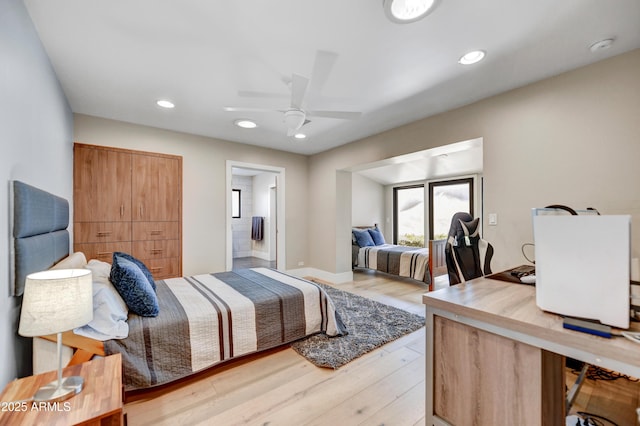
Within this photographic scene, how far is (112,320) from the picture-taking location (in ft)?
5.68

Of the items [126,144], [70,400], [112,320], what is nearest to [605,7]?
[70,400]

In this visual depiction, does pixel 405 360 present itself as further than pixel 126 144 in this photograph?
No

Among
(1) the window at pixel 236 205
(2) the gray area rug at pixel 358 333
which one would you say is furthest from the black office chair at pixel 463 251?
(1) the window at pixel 236 205

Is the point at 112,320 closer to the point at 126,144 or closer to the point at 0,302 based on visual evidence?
the point at 0,302

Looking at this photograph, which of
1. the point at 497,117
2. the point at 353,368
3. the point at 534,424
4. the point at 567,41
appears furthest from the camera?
the point at 497,117

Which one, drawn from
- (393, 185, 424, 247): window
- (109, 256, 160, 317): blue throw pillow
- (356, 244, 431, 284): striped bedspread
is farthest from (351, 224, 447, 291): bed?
(109, 256, 160, 317): blue throw pillow

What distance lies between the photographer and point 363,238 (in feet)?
19.7

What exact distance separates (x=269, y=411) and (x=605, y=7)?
331cm

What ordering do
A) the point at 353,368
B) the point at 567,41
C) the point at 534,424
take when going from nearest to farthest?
1. the point at 534,424
2. the point at 567,41
3. the point at 353,368

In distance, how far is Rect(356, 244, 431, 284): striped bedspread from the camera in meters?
4.64

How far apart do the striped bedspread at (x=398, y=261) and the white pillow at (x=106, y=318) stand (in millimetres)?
4138

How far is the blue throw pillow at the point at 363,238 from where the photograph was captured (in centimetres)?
594

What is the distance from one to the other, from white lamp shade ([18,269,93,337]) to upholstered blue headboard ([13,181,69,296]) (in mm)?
490

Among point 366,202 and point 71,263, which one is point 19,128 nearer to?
point 71,263
